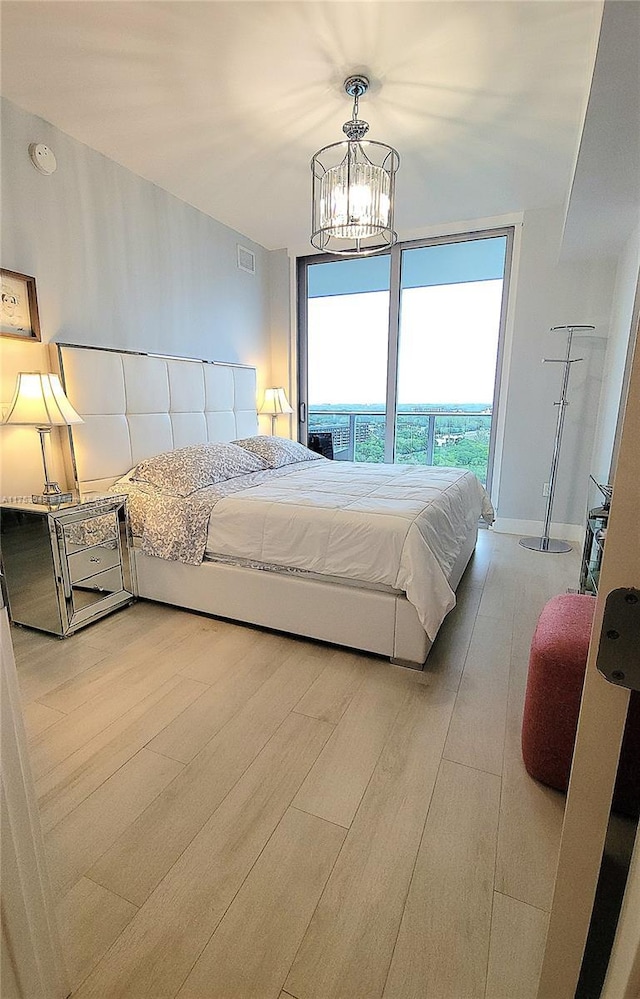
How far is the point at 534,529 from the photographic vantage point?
13.6ft

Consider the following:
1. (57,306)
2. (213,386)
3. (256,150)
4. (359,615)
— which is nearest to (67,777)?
(359,615)

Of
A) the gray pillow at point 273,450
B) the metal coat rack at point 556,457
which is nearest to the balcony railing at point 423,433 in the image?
the metal coat rack at point 556,457

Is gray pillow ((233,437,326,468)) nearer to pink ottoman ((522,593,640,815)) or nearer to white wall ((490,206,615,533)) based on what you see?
white wall ((490,206,615,533))

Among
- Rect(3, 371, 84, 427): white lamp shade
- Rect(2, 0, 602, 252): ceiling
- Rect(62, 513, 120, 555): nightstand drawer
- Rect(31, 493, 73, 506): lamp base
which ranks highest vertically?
Rect(2, 0, 602, 252): ceiling

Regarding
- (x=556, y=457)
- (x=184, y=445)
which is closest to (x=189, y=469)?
(x=184, y=445)

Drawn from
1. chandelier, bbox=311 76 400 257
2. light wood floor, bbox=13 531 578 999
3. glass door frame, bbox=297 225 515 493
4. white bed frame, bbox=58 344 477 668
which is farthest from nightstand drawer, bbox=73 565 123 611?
glass door frame, bbox=297 225 515 493

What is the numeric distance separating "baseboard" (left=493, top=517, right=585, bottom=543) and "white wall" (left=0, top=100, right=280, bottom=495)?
3.04 meters

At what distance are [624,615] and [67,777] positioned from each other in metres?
1.69

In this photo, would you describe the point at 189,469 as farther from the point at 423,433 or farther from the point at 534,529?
the point at 534,529

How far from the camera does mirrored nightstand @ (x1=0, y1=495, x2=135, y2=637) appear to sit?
7.47ft

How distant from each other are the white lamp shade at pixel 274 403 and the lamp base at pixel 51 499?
8.24 feet

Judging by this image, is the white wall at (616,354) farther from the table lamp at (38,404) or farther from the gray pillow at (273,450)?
the table lamp at (38,404)

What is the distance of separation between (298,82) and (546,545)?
11.3 ft

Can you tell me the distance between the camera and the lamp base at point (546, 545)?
367 centimetres
